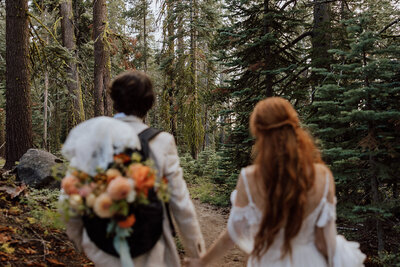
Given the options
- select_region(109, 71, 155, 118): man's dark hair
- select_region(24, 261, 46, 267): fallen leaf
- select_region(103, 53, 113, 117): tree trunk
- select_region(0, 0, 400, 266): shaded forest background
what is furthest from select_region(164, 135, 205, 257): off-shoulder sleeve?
select_region(103, 53, 113, 117): tree trunk

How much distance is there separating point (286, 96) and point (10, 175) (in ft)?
25.0

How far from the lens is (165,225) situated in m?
2.22

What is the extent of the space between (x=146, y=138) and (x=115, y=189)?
0.53m

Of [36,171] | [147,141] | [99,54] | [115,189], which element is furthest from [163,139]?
[99,54]

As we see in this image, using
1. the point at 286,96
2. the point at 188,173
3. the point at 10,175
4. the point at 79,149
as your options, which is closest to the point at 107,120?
the point at 79,149

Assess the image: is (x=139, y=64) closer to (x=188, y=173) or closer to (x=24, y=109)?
(x=188, y=173)

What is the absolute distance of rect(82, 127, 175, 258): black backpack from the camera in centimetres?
198

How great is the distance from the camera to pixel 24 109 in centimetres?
741

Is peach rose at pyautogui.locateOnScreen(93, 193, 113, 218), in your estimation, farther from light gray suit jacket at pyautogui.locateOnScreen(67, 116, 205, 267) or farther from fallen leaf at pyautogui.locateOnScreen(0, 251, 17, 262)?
fallen leaf at pyautogui.locateOnScreen(0, 251, 17, 262)

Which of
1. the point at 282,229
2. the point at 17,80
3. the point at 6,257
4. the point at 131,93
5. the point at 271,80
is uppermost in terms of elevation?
the point at 271,80

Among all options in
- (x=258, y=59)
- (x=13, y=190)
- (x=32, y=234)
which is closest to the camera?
(x=32, y=234)

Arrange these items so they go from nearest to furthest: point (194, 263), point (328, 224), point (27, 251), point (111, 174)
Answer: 1. point (111, 174)
2. point (328, 224)
3. point (194, 263)
4. point (27, 251)

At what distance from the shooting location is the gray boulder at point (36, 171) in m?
6.48

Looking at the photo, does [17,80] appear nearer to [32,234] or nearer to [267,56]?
[32,234]
